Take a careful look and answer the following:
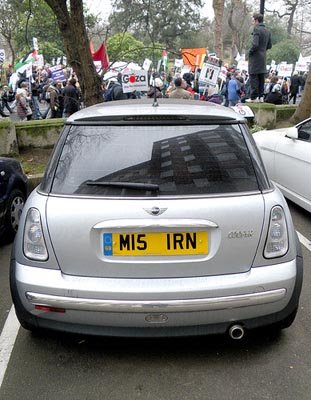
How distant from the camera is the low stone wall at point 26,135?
7.91 metres

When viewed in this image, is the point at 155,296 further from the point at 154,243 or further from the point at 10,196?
the point at 10,196

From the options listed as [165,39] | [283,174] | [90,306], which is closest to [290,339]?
[90,306]

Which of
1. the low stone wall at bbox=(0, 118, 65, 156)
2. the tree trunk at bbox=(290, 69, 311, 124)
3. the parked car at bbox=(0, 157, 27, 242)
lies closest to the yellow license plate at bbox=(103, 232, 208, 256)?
the parked car at bbox=(0, 157, 27, 242)

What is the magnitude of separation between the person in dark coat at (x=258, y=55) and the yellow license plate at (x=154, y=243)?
984cm

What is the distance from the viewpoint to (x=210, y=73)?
11617 millimetres

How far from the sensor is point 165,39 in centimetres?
5497

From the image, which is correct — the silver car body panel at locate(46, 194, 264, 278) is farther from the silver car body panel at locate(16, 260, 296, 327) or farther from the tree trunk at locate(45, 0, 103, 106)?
the tree trunk at locate(45, 0, 103, 106)

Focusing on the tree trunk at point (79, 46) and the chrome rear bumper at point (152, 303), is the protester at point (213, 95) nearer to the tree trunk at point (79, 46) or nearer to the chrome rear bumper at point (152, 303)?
the tree trunk at point (79, 46)

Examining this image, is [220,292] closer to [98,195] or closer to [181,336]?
[181,336]

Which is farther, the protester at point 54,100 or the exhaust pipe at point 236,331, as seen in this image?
the protester at point 54,100

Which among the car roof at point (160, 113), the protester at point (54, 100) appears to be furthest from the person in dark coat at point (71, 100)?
the car roof at point (160, 113)

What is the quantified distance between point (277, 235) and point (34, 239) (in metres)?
1.43

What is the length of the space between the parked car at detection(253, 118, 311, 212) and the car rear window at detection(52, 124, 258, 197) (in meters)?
2.93

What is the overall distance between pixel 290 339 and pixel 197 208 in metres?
1.24
